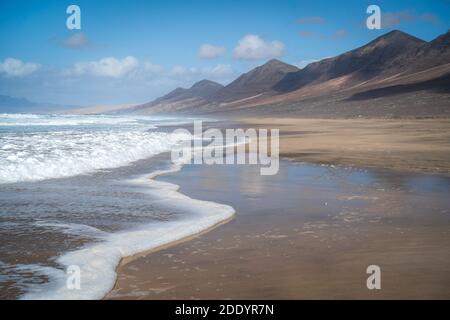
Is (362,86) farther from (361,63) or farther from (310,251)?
(310,251)

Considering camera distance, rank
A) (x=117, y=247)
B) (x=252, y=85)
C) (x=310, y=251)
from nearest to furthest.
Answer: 1. (x=310, y=251)
2. (x=117, y=247)
3. (x=252, y=85)

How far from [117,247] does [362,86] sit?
337 ft

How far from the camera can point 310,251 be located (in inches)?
213

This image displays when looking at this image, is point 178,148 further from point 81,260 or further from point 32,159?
point 81,260

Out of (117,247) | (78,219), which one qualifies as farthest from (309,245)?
(78,219)

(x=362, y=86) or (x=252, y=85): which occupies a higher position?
(x=252, y=85)

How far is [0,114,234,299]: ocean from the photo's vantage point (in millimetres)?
4652

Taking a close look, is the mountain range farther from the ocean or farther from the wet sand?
the ocean

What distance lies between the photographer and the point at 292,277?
15.0 feet

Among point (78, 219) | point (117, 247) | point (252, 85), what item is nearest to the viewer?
point (117, 247)

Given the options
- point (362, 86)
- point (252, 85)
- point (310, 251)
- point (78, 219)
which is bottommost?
point (310, 251)

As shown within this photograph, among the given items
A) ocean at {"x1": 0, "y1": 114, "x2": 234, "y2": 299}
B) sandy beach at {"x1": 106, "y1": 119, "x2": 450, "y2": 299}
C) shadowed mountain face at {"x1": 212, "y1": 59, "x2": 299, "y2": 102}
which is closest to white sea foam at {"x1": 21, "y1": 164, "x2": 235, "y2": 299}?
ocean at {"x1": 0, "y1": 114, "x2": 234, "y2": 299}

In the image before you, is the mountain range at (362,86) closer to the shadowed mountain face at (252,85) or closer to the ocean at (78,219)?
the shadowed mountain face at (252,85)
